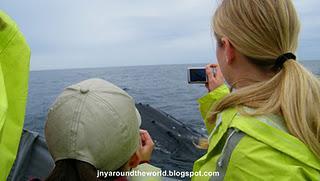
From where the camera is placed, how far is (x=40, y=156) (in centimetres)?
411

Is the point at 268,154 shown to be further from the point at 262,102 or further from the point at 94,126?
the point at 94,126

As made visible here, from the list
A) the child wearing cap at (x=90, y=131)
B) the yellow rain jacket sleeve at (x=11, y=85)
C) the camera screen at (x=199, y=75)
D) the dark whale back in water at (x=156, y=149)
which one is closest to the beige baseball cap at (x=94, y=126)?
the child wearing cap at (x=90, y=131)

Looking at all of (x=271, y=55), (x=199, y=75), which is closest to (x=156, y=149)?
(x=199, y=75)

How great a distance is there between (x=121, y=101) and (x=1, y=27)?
0.75 m

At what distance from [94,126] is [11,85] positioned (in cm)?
54

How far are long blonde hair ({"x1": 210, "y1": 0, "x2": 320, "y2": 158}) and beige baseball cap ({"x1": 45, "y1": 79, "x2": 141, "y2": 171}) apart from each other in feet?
1.80

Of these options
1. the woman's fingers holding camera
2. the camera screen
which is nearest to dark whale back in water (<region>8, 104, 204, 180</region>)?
the camera screen

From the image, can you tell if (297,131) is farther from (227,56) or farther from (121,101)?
(121,101)

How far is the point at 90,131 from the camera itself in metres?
1.91

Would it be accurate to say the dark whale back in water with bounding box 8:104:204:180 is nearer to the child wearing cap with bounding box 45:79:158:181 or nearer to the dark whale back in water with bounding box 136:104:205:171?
the dark whale back in water with bounding box 136:104:205:171

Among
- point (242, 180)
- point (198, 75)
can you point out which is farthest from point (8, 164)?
point (198, 75)

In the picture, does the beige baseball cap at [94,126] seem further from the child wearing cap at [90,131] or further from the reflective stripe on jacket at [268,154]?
the reflective stripe on jacket at [268,154]

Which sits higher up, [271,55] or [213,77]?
[271,55]

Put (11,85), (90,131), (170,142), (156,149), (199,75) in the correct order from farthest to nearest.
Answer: (170,142)
(156,149)
(199,75)
(11,85)
(90,131)
